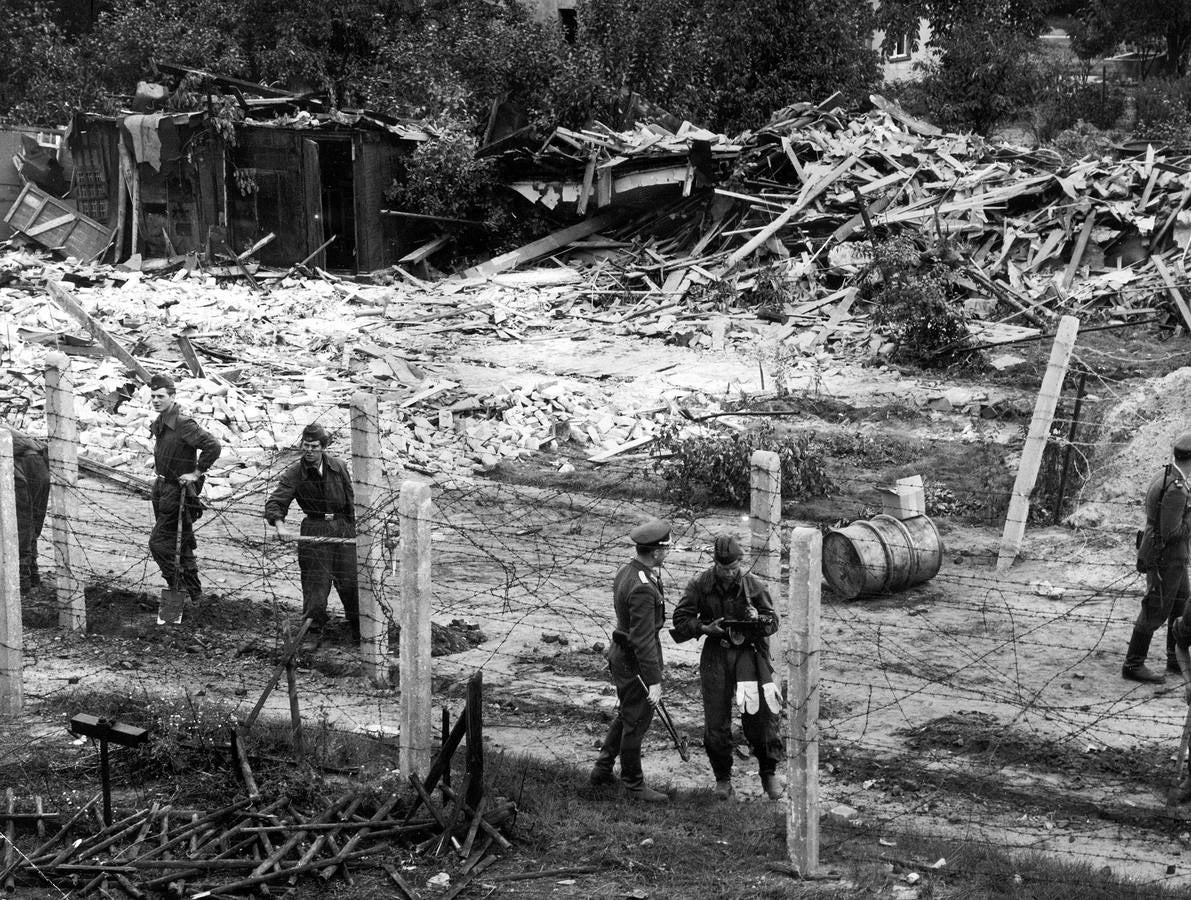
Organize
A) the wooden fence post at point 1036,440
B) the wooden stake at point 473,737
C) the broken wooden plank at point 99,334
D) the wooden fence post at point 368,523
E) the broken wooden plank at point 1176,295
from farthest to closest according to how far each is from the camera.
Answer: the broken wooden plank at point 1176,295 < the broken wooden plank at point 99,334 < the wooden fence post at point 1036,440 < the wooden fence post at point 368,523 < the wooden stake at point 473,737

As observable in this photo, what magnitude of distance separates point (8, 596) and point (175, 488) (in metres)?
2.15

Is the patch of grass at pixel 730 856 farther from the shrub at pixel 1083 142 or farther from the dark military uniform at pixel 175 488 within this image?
the shrub at pixel 1083 142

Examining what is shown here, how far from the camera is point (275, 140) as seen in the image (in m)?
25.9

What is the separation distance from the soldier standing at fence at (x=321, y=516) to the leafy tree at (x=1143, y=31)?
104 ft

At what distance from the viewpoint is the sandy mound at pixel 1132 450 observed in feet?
40.9

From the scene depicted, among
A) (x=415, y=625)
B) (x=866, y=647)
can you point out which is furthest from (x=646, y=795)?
(x=866, y=647)

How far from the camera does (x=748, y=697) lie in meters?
7.31

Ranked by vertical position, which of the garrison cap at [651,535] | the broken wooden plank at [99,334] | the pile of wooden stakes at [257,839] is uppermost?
the broken wooden plank at [99,334]

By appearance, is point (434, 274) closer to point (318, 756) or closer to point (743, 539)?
point (743, 539)

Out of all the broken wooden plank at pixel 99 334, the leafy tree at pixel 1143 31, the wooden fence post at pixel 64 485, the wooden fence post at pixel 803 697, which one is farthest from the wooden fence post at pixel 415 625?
the leafy tree at pixel 1143 31

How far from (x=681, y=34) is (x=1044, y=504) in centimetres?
1940

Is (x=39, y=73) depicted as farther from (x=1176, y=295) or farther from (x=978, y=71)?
(x=1176, y=295)

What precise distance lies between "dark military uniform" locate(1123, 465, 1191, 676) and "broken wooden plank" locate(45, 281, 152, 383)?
468 inches

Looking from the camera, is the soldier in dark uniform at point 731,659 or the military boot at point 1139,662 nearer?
the soldier in dark uniform at point 731,659
